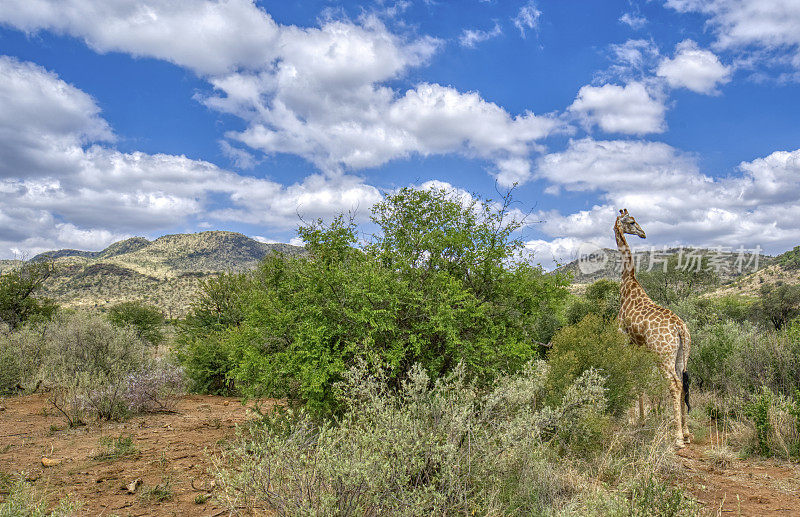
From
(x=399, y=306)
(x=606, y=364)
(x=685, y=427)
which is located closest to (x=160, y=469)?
(x=399, y=306)

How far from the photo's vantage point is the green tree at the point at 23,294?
23292 mm

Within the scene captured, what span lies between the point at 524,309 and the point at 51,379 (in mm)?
13948

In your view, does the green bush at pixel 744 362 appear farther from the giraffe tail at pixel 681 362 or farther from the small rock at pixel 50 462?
the small rock at pixel 50 462

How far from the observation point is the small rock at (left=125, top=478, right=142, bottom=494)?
6082mm

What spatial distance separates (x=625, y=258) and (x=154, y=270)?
100155 millimetres

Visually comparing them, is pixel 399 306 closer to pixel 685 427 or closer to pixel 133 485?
pixel 133 485

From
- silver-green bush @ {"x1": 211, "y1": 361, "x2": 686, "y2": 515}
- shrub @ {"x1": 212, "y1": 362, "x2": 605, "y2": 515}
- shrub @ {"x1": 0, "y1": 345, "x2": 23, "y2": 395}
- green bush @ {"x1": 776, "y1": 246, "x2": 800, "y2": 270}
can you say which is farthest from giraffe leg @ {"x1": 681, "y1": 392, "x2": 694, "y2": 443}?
green bush @ {"x1": 776, "y1": 246, "x2": 800, "y2": 270}

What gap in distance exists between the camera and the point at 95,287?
246ft

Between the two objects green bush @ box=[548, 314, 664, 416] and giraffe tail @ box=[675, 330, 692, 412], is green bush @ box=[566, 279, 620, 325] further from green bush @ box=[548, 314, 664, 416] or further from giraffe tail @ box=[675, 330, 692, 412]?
green bush @ box=[548, 314, 664, 416]

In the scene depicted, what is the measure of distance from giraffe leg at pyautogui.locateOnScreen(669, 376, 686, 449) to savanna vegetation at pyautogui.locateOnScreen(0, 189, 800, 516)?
11.0 inches

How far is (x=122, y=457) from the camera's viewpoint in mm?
7477

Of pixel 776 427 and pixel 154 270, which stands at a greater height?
pixel 154 270

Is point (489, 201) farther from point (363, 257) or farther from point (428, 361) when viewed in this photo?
point (428, 361)

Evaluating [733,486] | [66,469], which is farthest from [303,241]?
[733,486]
